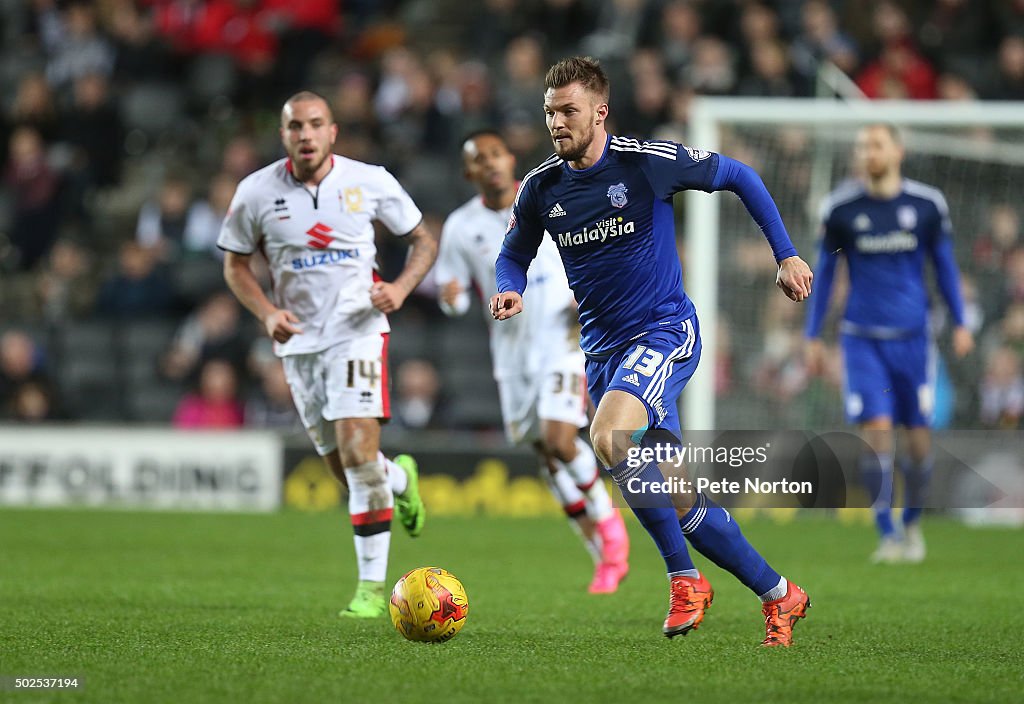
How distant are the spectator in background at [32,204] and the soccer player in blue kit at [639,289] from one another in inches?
481

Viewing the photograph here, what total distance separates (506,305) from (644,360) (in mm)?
592

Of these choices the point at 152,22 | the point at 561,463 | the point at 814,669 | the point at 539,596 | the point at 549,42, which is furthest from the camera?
the point at 152,22

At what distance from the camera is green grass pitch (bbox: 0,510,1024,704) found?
5.11m

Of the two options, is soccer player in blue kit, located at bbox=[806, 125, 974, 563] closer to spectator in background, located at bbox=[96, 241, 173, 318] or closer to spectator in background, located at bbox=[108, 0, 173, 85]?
spectator in background, located at bbox=[96, 241, 173, 318]

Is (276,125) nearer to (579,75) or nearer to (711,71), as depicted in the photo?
(711,71)

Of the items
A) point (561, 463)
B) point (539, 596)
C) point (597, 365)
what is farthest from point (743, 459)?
point (597, 365)

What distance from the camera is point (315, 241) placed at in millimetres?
7594

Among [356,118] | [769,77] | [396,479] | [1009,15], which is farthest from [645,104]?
[396,479]

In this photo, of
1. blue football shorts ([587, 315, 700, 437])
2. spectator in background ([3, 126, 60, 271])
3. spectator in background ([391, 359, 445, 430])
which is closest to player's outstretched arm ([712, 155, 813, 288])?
blue football shorts ([587, 315, 700, 437])

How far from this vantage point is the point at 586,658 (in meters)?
5.79

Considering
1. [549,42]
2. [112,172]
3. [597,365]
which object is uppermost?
[549,42]

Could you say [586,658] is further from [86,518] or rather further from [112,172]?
[112,172]

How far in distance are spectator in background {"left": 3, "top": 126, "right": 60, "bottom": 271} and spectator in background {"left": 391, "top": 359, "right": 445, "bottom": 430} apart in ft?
17.0

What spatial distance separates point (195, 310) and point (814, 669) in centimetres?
1187
